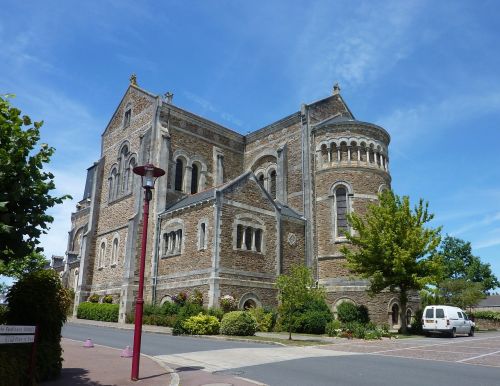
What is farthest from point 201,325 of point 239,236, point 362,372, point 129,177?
point 129,177

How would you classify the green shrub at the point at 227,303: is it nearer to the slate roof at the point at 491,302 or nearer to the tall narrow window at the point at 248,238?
the tall narrow window at the point at 248,238

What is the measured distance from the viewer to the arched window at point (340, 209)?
101ft

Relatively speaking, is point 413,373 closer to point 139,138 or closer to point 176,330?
point 176,330

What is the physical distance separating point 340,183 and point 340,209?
1786 millimetres

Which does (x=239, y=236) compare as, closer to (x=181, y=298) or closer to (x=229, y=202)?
(x=229, y=202)

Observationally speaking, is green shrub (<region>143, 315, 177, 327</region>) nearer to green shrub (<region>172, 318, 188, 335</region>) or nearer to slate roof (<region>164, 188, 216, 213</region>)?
green shrub (<region>172, 318, 188, 335</region>)

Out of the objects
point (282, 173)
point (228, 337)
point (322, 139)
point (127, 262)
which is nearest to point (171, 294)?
point (127, 262)

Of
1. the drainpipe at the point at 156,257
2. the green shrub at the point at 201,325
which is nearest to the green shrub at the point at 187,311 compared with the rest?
the green shrub at the point at 201,325

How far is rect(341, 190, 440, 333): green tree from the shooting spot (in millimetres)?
24438

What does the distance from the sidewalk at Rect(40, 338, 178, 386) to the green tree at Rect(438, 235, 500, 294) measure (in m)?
64.2

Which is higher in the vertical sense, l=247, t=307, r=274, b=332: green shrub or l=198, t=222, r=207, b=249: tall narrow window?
l=198, t=222, r=207, b=249: tall narrow window

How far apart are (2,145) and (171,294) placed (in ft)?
73.2

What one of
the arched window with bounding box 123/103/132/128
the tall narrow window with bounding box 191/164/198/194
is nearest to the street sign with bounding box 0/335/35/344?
the tall narrow window with bounding box 191/164/198/194

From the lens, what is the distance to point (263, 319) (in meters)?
24.7
